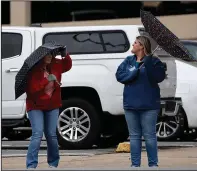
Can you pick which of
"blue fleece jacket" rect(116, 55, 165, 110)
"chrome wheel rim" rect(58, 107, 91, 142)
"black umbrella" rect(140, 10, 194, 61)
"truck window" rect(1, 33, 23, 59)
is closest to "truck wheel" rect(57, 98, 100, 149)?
"chrome wheel rim" rect(58, 107, 91, 142)

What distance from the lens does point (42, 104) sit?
9898 millimetres

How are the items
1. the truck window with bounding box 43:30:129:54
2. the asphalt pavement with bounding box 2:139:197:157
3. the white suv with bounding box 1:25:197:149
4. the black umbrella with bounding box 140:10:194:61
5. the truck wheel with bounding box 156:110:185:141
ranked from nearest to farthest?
the black umbrella with bounding box 140:10:194:61, the asphalt pavement with bounding box 2:139:197:157, the white suv with bounding box 1:25:197:149, the truck window with bounding box 43:30:129:54, the truck wheel with bounding box 156:110:185:141

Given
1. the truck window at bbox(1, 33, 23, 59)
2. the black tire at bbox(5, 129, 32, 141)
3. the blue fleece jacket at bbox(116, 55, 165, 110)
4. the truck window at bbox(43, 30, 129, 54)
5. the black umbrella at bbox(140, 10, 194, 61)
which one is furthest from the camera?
the black tire at bbox(5, 129, 32, 141)

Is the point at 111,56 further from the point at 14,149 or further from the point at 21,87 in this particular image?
the point at 21,87

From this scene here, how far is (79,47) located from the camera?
13.5 meters

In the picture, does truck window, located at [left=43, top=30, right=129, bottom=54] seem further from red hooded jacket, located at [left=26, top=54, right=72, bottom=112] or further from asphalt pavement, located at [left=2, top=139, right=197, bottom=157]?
red hooded jacket, located at [left=26, top=54, right=72, bottom=112]

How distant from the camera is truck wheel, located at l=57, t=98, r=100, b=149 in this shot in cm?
1329

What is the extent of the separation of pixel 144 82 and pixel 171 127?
4.78 meters

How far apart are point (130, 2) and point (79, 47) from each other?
36.6 feet

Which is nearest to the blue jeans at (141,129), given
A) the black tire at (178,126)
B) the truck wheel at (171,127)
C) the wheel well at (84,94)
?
the wheel well at (84,94)

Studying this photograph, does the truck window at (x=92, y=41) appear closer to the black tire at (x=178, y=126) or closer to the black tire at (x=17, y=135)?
the black tire at (x=178, y=126)

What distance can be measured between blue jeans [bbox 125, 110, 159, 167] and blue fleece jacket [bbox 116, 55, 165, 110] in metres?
→ 0.08

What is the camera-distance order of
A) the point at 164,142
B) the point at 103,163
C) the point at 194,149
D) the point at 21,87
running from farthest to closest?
the point at 164,142 → the point at 194,149 → the point at 103,163 → the point at 21,87

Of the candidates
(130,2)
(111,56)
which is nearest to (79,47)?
(111,56)
